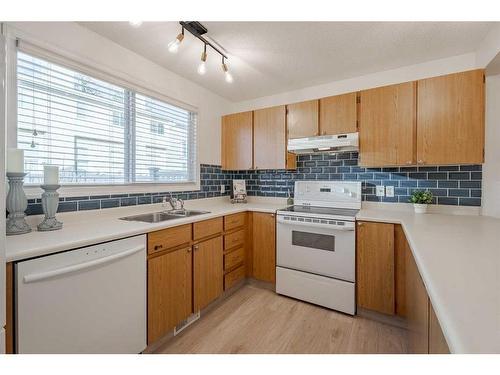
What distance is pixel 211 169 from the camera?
3029 mm

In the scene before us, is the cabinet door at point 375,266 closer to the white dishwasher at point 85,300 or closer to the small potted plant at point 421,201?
the small potted plant at point 421,201

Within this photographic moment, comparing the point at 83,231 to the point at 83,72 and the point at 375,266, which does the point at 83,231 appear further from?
the point at 375,266

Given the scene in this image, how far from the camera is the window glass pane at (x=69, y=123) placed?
1.50 m

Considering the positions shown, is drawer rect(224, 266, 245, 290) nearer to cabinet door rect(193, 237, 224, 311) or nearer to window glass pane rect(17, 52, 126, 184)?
cabinet door rect(193, 237, 224, 311)

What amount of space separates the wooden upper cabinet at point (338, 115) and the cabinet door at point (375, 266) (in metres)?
0.98

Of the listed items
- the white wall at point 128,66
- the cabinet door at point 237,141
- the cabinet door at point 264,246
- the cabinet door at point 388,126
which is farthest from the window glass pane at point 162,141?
the cabinet door at point 388,126

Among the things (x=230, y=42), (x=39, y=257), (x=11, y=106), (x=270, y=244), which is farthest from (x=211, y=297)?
(x=230, y=42)

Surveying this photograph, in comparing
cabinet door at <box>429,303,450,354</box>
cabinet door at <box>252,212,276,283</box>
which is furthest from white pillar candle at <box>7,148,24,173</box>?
cabinet door at <box>429,303,450,354</box>

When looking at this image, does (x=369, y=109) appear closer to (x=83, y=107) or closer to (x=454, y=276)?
(x=454, y=276)

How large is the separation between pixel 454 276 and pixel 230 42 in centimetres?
200

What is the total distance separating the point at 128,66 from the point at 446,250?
2.54 metres

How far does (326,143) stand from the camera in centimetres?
236

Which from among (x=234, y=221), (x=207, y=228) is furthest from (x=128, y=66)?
(x=234, y=221)
